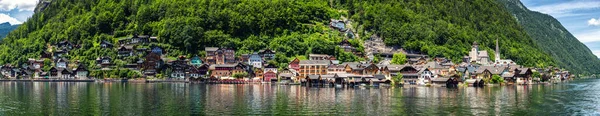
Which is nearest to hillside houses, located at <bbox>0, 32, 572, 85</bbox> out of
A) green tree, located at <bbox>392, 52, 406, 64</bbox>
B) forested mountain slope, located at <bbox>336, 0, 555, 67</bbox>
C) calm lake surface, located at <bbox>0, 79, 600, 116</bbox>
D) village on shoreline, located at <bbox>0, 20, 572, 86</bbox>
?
village on shoreline, located at <bbox>0, 20, 572, 86</bbox>

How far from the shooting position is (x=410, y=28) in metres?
146

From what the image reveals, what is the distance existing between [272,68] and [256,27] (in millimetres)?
30088

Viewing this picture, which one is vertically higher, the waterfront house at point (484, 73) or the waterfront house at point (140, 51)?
the waterfront house at point (140, 51)

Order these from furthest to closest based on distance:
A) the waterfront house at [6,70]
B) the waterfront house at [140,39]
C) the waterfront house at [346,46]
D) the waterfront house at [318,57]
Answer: the waterfront house at [140,39] < the waterfront house at [346,46] < the waterfront house at [6,70] < the waterfront house at [318,57]

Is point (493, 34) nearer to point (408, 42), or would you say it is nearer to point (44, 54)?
point (408, 42)

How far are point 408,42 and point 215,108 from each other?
94.7 m

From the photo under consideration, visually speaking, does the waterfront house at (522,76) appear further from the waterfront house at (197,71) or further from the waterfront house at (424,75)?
the waterfront house at (197,71)

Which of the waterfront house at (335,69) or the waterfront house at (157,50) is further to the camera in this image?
the waterfront house at (157,50)

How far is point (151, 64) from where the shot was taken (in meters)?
117

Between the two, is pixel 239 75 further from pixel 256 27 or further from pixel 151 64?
pixel 256 27

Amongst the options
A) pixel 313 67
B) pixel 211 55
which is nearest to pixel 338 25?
pixel 211 55

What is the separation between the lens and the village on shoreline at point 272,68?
324 ft

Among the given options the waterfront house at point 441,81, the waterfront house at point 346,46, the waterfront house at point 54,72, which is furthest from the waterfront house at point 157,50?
the waterfront house at point 441,81

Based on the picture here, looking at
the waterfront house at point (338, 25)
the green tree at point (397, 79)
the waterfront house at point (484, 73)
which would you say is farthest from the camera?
the waterfront house at point (338, 25)
